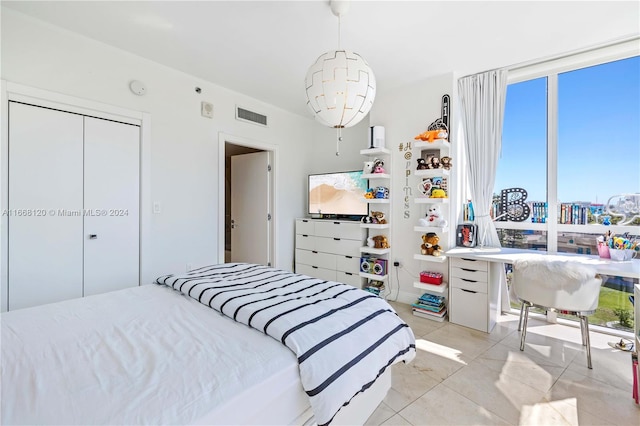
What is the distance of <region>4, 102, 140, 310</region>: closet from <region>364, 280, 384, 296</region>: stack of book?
8.24ft

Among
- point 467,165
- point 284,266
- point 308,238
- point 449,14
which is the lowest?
point 284,266

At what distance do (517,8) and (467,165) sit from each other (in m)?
1.50

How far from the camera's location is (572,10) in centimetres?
208

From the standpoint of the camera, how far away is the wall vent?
11.9 ft

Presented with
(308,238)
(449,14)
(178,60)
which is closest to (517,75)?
(449,14)

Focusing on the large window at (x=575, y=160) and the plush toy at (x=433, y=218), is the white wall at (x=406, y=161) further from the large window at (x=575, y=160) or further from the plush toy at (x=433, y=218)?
the large window at (x=575, y=160)

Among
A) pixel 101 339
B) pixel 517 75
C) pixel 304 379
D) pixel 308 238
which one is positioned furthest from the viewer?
pixel 308 238

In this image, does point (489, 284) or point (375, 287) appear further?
point (375, 287)

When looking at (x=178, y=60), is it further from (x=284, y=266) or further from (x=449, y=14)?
(x=284, y=266)

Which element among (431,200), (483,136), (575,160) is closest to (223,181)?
(431,200)

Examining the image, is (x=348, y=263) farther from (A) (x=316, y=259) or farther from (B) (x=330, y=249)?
(A) (x=316, y=259)

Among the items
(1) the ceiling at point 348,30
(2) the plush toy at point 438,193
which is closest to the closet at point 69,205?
(1) the ceiling at point 348,30

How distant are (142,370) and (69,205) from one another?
2.05m

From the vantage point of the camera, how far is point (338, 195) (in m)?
4.02
